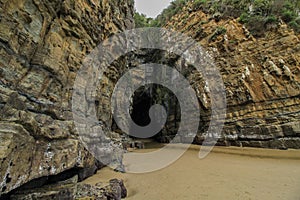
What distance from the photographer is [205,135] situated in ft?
29.3

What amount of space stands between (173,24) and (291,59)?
1000cm

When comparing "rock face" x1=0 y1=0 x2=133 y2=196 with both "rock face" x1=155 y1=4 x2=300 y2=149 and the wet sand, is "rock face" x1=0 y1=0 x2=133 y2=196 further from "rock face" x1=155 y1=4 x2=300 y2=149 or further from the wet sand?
"rock face" x1=155 y1=4 x2=300 y2=149

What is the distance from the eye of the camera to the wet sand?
319cm

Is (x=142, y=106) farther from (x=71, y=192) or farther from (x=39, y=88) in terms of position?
(x=71, y=192)

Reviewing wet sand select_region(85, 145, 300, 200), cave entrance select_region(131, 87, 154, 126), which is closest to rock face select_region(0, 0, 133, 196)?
wet sand select_region(85, 145, 300, 200)

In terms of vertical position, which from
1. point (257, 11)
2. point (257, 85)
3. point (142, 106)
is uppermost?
point (257, 11)

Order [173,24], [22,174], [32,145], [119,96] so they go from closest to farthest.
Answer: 1. [22,174]
2. [32,145]
3. [119,96]
4. [173,24]

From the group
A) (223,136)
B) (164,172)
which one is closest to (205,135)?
(223,136)

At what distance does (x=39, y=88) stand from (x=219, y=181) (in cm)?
458

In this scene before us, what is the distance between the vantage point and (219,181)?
12.8 feet

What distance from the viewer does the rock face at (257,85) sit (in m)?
6.64

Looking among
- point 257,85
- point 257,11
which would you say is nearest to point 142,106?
point 257,85

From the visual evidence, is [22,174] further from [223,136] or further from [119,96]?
[119,96]

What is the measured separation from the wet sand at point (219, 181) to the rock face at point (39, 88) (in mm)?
1406
